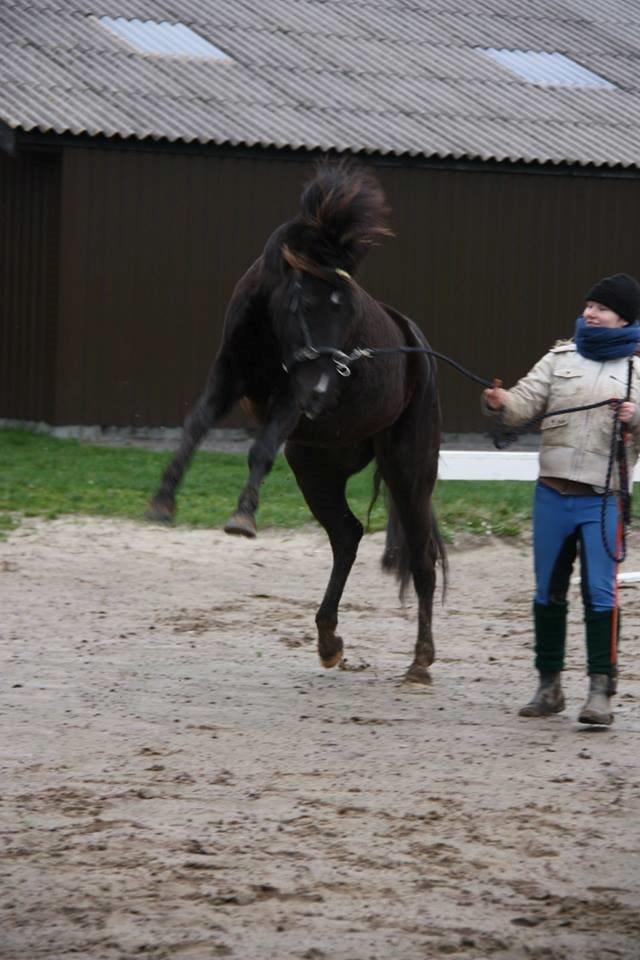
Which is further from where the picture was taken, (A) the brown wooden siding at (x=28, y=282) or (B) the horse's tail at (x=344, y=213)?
(A) the brown wooden siding at (x=28, y=282)

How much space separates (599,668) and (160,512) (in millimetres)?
1795

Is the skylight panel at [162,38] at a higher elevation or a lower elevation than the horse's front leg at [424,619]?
higher

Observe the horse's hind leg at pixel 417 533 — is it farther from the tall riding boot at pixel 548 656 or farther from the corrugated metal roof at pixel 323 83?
the corrugated metal roof at pixel 323 83

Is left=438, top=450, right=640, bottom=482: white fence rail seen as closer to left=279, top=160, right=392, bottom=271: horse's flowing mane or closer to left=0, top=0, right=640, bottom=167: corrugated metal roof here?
left=279, top=160, right=392, bottom=271: horse's flowing mane

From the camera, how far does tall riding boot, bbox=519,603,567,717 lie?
6.46 metres

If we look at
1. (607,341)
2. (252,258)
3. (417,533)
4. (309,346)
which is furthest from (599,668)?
(252,258)

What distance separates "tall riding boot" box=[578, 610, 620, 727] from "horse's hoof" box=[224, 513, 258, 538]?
138 centimetres

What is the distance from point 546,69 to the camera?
1914 cm

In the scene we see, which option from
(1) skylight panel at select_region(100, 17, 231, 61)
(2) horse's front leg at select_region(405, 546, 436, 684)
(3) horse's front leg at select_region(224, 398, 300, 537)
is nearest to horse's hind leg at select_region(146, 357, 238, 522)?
(3) horse's front leg at select_region(224, 398, 300, 537)

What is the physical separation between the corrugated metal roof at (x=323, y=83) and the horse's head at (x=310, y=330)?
9.25m

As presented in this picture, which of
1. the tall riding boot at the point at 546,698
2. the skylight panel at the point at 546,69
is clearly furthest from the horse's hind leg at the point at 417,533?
the skylight panel at the point at 546,69

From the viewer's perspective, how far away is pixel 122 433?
1606 cm

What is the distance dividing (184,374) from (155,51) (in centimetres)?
359

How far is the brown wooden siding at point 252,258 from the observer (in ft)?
51.8
